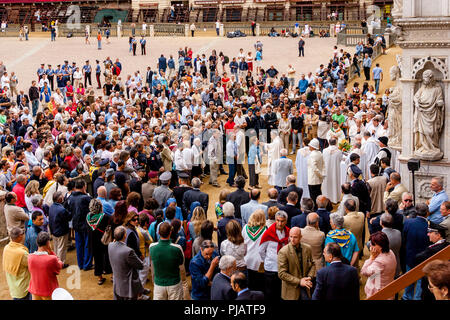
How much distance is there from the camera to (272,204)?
31.0 ft

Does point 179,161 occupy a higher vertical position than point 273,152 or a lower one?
lower

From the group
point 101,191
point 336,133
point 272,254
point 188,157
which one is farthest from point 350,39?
point 272,254

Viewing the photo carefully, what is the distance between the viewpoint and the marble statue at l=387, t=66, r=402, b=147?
1234cm

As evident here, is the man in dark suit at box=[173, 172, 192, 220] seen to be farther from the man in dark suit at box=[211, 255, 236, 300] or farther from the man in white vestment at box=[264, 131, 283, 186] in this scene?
the man in dark suit at box=[211, 255, 236, 300]

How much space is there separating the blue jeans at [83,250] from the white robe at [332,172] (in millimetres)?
6034

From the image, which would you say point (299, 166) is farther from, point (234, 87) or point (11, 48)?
point (11, 48)

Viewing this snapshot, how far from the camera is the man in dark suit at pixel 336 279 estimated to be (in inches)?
274

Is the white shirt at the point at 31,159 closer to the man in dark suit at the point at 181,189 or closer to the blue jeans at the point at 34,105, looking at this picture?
the man in dark suit at the point at 181,189

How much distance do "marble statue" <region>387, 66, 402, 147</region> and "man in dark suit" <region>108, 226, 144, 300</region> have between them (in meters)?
6.86

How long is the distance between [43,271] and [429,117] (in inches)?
310

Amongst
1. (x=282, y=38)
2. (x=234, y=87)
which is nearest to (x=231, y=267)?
(x=234, y=87)

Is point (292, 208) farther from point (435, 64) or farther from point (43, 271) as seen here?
point (435, 64)

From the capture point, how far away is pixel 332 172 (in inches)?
544

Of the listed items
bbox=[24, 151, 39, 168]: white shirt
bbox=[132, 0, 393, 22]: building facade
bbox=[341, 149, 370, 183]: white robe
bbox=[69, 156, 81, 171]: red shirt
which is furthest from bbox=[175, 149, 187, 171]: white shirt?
bbox=[132, 0, 393, 22]: building facade
